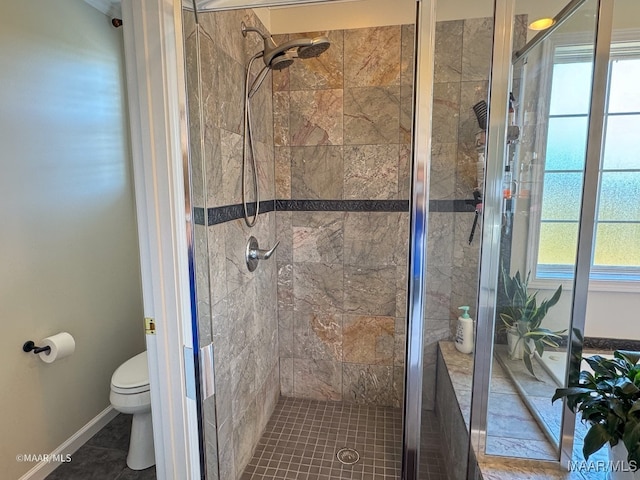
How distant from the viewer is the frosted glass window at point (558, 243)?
53.1 inches

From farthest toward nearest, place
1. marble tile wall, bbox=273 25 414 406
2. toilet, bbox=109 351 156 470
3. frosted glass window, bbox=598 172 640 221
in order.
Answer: frosted glass window, bbox=598 172 640 221 < marble tile wall, bbox=273 25 414 406 < toilet, bbox=109 351 156 470

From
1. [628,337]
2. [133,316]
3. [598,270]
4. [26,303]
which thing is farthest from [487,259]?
[133,316]

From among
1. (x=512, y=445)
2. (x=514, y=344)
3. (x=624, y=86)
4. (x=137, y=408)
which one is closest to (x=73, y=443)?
(x=137, y=408)

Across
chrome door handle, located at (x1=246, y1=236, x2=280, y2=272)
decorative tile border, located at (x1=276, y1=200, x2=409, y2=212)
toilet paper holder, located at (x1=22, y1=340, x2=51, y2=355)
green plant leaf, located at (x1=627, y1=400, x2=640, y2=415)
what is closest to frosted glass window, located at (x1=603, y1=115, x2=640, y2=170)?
decorative tile border, located at (x1=276, y1=200, x2=409, y2=212)

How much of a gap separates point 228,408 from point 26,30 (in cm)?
206

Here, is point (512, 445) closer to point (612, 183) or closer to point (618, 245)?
point (618, 245)

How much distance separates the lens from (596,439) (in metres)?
1.08

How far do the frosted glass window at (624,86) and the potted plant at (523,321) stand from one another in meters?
1.66

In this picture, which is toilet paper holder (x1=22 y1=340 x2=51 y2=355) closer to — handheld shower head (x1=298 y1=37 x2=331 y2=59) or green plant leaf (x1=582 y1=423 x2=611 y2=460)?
handheld shower head (x1=298 y1=37 x2=331 y2=59)

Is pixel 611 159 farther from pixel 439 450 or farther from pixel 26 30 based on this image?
pixel 26 30

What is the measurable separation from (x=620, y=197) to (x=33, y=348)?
11.7ft

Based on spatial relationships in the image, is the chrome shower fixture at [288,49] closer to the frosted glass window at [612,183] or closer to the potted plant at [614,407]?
the frosted glass window at [612,183]

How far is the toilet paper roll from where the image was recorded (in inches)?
70.4

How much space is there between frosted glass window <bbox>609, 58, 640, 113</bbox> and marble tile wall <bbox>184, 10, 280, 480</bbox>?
2232 mm
